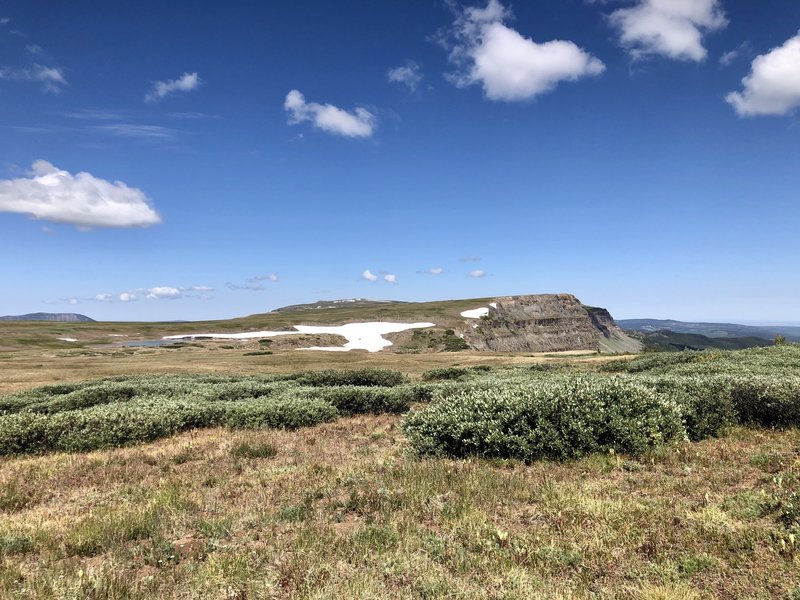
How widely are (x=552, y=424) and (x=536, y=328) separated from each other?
126 metres

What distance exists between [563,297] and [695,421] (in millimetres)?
158279

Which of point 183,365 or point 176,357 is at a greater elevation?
point 183,365

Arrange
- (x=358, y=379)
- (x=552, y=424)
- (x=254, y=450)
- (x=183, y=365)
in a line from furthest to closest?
(x=183, y=365)
(x=358, y=379)
(x=254, y=450)
(x=552, y=424)

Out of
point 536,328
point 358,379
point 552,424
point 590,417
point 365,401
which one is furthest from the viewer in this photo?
point 536,328

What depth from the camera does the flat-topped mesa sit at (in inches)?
4577

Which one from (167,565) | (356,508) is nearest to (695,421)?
(356,508)

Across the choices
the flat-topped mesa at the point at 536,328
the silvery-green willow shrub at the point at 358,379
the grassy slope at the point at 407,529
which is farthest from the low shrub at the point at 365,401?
the flat-topped mesa at the point at 536,328

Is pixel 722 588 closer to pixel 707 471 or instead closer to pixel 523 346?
pixel 707 471

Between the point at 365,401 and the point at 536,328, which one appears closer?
the point at 365,401

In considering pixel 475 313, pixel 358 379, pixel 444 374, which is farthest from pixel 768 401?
pixel 475 313

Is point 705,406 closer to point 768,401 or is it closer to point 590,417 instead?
point 768,401

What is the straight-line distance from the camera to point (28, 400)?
74.0 ft

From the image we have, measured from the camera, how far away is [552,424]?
35.8ft

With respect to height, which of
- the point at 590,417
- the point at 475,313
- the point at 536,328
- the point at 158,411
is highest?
the point at 475,313
